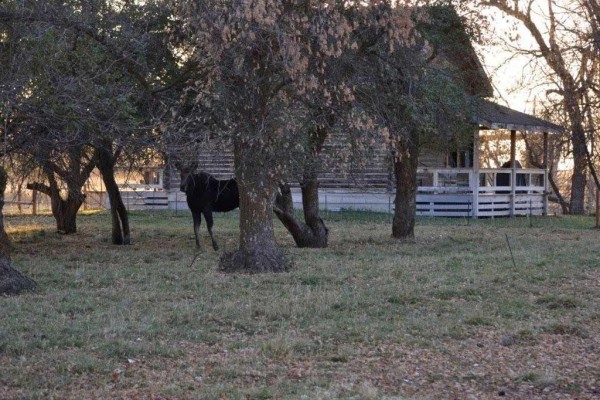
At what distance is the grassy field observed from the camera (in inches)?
296

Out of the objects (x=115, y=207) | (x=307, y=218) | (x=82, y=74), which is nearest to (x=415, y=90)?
(x=307, y=218)

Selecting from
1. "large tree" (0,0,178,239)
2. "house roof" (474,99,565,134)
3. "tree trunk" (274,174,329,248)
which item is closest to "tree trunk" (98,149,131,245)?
"large tree" (0,0,178,239)

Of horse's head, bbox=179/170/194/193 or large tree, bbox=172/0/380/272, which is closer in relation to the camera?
large tree, bbox=172/0/380/272

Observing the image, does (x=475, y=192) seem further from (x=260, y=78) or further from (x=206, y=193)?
(x=260, y=78)

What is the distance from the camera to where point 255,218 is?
1405 centimetres

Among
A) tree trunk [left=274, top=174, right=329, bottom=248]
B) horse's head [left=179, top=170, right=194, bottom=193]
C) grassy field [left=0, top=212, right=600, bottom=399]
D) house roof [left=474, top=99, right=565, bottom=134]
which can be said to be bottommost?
grassy field [left=0, top=212, right=600, bottom=399]

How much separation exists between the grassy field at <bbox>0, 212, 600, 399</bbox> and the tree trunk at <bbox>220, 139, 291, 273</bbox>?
41 centimetres

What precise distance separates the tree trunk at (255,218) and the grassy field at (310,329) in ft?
1.34

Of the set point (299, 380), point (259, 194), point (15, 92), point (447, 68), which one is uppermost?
point (447, 68)

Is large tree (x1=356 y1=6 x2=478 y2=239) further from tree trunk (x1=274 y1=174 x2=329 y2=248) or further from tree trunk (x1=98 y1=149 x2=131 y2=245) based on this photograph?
tree trunk (x1=98 y1=149 x2=131 y2=245)

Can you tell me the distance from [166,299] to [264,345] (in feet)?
9.90

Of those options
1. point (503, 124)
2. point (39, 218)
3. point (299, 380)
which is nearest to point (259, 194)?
point (299, 380)

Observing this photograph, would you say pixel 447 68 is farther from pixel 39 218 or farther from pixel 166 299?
pixel 39 218

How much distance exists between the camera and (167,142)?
12648 millimetres
